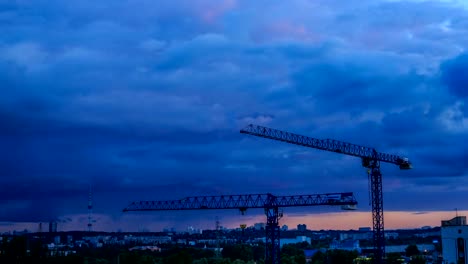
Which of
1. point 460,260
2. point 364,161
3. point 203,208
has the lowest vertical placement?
point 460,260

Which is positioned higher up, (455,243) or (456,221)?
(456,221)

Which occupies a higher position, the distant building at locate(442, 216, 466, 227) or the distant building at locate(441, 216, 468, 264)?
the distant building at locate(442, 216, 466, 227)

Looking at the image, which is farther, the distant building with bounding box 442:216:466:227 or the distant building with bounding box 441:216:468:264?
the distant building with bounding box 442:216:466:227

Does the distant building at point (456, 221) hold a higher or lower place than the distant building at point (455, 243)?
higher

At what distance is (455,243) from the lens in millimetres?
134250

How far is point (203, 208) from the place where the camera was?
14788 cm

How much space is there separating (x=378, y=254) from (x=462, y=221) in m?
31.0

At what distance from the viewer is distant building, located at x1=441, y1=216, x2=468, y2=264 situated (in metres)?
131

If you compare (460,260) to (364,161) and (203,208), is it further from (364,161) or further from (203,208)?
(203,208)

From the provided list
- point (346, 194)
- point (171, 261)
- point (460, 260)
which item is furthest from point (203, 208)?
point (460, 260)

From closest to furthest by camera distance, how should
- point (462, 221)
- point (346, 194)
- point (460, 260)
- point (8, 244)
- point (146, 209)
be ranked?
point (8, 244), point (346, 194), point (460, 260), point (462, 221), point (146, 209)

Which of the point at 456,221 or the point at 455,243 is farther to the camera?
the point at 456,221

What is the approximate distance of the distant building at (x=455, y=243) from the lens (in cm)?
13138

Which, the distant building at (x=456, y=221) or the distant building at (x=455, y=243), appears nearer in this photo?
the distant building at (x=455, y=243)
